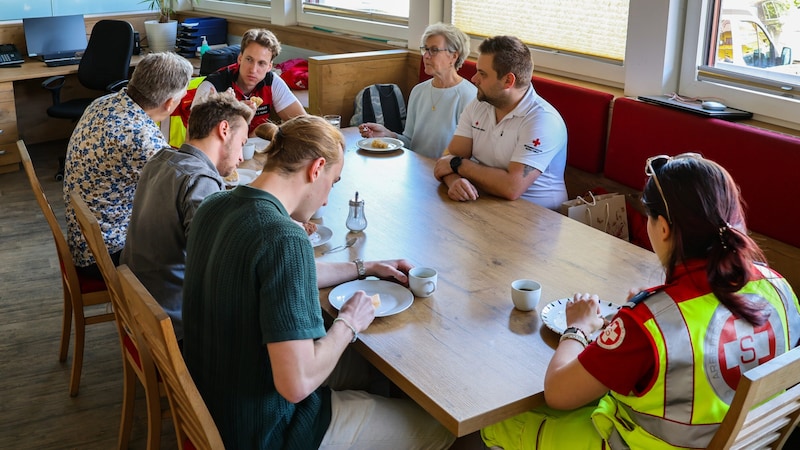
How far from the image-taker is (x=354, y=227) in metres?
2.54

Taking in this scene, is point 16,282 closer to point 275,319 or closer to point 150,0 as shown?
point 275,319

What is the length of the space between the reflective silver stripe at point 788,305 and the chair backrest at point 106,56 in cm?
518

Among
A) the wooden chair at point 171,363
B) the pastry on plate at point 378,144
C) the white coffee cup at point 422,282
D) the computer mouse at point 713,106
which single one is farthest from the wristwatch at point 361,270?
the computer mouse at point 713,106

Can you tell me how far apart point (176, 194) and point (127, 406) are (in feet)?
2.59

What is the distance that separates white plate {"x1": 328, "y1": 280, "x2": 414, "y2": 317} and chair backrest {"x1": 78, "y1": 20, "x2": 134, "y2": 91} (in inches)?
171

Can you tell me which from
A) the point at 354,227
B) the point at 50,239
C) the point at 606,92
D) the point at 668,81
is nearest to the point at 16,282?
the point at 50,239

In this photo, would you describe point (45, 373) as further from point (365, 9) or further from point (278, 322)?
point (365, 9)

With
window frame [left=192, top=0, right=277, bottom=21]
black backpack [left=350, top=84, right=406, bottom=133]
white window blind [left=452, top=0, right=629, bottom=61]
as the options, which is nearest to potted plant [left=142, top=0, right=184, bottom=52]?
window frame [left=192, top=0, right=277, bottom=21]

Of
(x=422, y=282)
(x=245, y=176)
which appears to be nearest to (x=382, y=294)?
(x=422, y=282)

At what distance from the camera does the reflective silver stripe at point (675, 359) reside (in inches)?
58.5

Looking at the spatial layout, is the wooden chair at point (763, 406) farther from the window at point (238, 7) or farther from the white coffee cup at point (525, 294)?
the window at point (238, 7)

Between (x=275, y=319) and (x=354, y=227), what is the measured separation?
0.95 metres

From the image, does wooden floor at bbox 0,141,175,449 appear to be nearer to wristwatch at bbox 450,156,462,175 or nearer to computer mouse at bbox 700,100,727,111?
wristwatch at bbox 450,156,462,175

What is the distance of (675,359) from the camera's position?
4.88 feet
